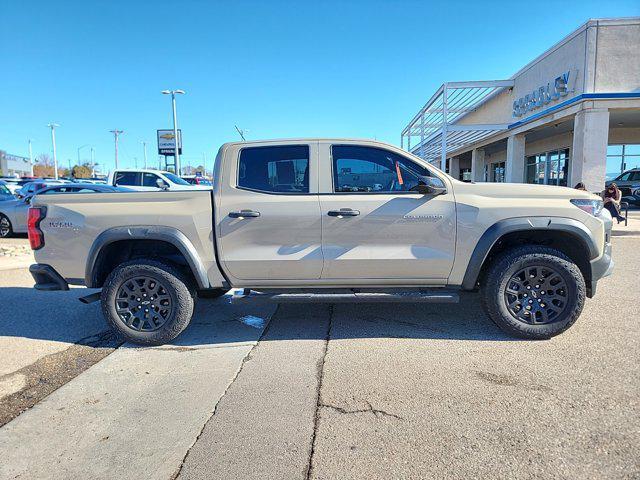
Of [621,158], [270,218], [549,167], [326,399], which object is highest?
[621,158]

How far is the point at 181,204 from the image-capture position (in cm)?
409

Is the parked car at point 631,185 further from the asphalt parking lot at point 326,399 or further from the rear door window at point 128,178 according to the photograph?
the rear door window at point 128,178

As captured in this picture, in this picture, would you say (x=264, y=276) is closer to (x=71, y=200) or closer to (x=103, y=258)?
(x=103, y=258)

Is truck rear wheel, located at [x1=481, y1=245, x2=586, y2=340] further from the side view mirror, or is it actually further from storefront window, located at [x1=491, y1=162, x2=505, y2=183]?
storefront window, located at [x1=491, y1=162, x2=505, y2=183]

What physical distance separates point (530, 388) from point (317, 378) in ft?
5.34

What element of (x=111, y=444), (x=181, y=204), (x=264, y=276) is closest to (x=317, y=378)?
(x=264, y=276)

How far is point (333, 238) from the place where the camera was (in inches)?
160

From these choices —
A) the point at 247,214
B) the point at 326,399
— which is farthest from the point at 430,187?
the point at 326,399

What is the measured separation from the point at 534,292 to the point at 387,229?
1.55 metres

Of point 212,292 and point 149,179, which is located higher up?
point 149,179

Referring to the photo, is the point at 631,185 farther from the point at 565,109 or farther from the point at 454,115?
the point at 454,115

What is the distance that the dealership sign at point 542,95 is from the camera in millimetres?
14938

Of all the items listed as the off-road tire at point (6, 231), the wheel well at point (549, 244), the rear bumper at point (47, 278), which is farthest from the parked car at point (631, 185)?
the off-road tire at point (6, 231)

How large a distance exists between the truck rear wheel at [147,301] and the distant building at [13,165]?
9761cm
